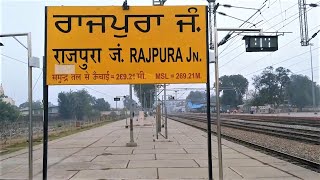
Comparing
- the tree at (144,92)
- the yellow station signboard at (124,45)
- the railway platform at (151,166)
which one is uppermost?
the tree at (144,92)

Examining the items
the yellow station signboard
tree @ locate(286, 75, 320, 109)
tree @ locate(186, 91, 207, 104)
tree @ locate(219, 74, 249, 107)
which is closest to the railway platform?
the yellow station signboard

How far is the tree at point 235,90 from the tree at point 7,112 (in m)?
93.2

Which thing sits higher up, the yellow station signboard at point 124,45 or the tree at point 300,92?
the tree at point 300,92

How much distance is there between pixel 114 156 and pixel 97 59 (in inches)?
330

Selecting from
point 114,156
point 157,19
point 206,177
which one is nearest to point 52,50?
point 157,19

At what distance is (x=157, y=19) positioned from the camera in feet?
29.6

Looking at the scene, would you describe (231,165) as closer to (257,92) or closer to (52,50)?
(52,50)

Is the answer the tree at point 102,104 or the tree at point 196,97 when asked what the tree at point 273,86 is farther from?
the tree at point 102,104

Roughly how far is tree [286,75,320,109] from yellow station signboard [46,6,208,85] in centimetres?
10830

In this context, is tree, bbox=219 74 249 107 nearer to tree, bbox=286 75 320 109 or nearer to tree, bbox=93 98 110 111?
tree, bbox=286 75 320 109

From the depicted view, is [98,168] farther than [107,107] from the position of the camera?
Result: No

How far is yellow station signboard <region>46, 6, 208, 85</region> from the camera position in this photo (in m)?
8.84

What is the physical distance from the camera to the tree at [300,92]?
113 meters

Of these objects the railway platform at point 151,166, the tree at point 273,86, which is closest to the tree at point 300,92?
the tree at point 273,86
